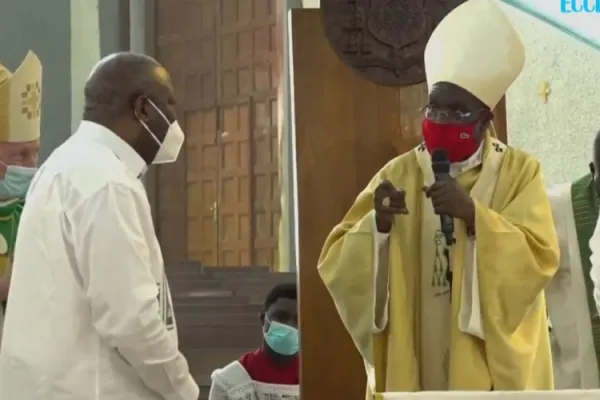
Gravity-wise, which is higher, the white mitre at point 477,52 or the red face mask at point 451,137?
the white mitre at point 477,52

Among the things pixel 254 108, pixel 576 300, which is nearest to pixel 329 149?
pixel 576 300

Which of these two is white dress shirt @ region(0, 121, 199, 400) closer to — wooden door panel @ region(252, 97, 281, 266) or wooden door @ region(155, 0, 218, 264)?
wooden door panel @ region(252, 97, 281, 266)

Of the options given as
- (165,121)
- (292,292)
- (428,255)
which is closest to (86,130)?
(165,121)

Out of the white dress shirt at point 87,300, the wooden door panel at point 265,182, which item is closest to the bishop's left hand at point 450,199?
the white dress shirt at point 87,300

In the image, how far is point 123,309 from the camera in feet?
8.11

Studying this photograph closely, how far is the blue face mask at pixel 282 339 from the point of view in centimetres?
373

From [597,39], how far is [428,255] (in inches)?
126

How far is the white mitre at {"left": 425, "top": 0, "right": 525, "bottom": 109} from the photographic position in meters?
2.71

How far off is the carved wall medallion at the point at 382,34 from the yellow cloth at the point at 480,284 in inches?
28.4

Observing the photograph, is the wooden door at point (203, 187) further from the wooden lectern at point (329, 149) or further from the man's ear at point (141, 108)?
the man's ear at point (141, 108)

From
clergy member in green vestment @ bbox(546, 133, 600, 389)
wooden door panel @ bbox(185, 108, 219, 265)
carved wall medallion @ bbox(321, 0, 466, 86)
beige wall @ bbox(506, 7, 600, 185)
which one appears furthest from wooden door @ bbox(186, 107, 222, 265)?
clergy member in green vestment @ bbox(546, 133, 600, 389)

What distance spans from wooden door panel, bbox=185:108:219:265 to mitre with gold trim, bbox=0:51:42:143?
22.1ft

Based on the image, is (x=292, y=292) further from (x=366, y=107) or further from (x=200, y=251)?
(x=200, y=251)

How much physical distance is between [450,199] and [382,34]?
114 cm
